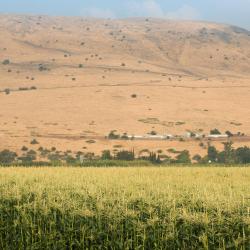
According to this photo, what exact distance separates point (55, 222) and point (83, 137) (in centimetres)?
6142

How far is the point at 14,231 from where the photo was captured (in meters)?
17.0

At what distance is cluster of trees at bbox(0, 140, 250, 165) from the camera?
2176 inches

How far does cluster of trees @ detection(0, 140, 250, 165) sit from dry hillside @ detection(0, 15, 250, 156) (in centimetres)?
414

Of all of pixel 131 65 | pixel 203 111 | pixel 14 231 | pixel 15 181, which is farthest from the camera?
pixel 131 65

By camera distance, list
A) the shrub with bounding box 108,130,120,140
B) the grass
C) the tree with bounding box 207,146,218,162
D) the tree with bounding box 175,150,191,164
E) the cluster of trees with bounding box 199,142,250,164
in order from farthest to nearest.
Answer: the shrub with bounding box 108,130,120,140, the tree with bounding box 207,146,218,162, the cluster of trees with bounding box 199,142,250,164, the tree with bounding box 175,150,191,164, the grass

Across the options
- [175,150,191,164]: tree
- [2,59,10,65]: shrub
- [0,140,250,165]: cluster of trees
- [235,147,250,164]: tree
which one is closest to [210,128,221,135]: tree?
[0,140,250,165]: cluster of trees

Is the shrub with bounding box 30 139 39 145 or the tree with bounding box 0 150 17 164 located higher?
the shrub with bounding box 30 139 39 145

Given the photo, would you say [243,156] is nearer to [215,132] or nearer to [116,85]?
[215,132]

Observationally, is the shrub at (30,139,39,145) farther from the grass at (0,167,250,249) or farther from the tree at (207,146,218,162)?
the grass at (0,167,250,249)

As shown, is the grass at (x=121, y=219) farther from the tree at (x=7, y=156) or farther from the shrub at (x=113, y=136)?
the shrub at (x=113, y=136)

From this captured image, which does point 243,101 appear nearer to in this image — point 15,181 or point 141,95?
point 141,95

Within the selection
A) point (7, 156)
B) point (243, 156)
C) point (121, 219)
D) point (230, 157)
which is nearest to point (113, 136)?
point (7, 156)

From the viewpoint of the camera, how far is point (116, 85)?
11869 centimetres

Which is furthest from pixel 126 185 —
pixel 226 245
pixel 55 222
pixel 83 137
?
pixel 83 137
